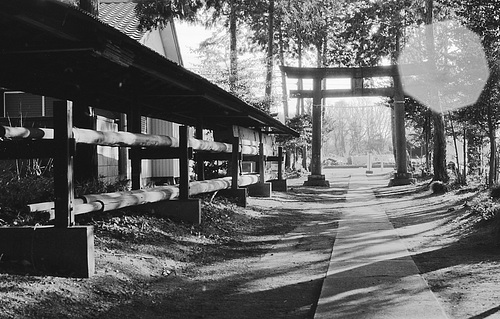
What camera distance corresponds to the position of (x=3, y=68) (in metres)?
7.34

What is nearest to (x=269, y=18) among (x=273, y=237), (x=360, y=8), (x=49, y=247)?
(x=360, y=8)

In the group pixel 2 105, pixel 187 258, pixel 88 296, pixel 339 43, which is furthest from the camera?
pixel 339 43

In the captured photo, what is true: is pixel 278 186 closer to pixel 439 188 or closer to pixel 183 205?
pixel 439 188

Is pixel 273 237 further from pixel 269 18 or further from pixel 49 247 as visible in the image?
pixel 269 18

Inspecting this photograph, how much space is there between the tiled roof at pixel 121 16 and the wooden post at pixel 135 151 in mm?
10273

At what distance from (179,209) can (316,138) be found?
60.6 ft

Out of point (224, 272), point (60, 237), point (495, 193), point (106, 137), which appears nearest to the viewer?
point (60, 237)

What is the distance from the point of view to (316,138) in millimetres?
27969

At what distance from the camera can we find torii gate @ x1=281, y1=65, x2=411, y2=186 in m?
27.0

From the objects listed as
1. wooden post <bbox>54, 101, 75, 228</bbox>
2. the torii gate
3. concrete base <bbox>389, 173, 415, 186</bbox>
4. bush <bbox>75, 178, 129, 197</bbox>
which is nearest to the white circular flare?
the torii gate

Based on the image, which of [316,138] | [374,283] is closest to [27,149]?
[374,283]

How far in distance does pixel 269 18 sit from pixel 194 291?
88.5 feet

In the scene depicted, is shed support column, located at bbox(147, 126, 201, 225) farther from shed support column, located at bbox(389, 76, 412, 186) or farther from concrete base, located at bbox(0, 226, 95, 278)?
shed support column, located at bbox(389, 76, 412, 186)

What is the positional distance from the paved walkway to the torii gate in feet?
55.9
